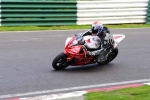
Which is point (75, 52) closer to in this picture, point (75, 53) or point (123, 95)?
point (75, 53)

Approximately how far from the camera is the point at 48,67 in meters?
9.52

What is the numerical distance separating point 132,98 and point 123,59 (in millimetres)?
4626

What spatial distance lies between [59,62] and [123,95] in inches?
113

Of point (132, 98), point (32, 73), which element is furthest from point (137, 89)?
point (32, 73)

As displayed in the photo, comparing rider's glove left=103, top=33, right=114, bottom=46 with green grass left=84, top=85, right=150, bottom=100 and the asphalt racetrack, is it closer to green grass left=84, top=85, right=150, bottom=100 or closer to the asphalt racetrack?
the asphalt racetrack

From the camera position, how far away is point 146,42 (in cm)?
1379

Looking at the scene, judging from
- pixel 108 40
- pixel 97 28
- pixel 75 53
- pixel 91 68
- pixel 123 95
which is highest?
pixel 97 28

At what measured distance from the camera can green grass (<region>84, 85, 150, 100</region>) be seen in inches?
247

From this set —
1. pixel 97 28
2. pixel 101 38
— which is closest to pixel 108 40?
pixel 101 38

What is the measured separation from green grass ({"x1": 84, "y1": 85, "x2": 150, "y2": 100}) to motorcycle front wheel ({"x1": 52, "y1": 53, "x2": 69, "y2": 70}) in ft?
7.95

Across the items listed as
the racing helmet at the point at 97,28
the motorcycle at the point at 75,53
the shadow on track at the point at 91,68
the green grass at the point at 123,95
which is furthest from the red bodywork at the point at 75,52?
the green grass at the point at 123,95

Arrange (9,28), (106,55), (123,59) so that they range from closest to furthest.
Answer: (106,55), (123,59), (9,28)

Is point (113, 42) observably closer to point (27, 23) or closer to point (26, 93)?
point (26, 93)

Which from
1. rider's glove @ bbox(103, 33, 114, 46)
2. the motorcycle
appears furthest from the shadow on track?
rider's glove @ bbox(103, 33, 114, 46)
